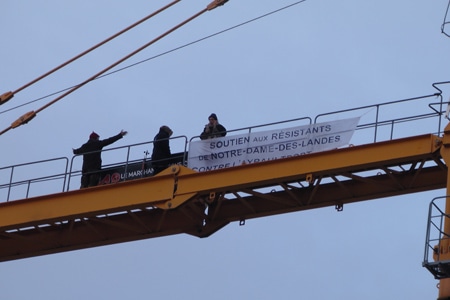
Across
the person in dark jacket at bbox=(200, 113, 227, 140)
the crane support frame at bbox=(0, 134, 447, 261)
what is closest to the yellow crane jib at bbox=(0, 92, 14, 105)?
the crane support frame at bbox=(0, 134, 447, 261)

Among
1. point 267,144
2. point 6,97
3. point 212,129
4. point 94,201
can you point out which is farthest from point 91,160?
point 6,97

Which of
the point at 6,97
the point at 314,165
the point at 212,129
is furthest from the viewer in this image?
the point at 6,97

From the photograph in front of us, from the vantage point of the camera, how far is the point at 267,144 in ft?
127

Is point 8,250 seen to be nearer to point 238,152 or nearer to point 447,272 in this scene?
point 238,152

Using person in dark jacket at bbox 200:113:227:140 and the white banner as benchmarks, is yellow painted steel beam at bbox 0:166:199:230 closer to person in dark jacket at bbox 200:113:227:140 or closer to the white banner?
the white banner

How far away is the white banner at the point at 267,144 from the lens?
38000 mm

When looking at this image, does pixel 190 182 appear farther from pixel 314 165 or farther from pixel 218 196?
pixel 314 165

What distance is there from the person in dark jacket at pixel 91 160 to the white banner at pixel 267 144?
271 centimetres

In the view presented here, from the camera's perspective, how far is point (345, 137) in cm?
3788

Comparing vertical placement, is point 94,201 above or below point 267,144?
below

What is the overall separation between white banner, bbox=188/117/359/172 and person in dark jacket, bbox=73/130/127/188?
2714 mm

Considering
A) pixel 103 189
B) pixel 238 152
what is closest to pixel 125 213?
pixel 103 189

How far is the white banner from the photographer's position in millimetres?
38000

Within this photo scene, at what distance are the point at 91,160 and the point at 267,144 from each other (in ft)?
17.3
